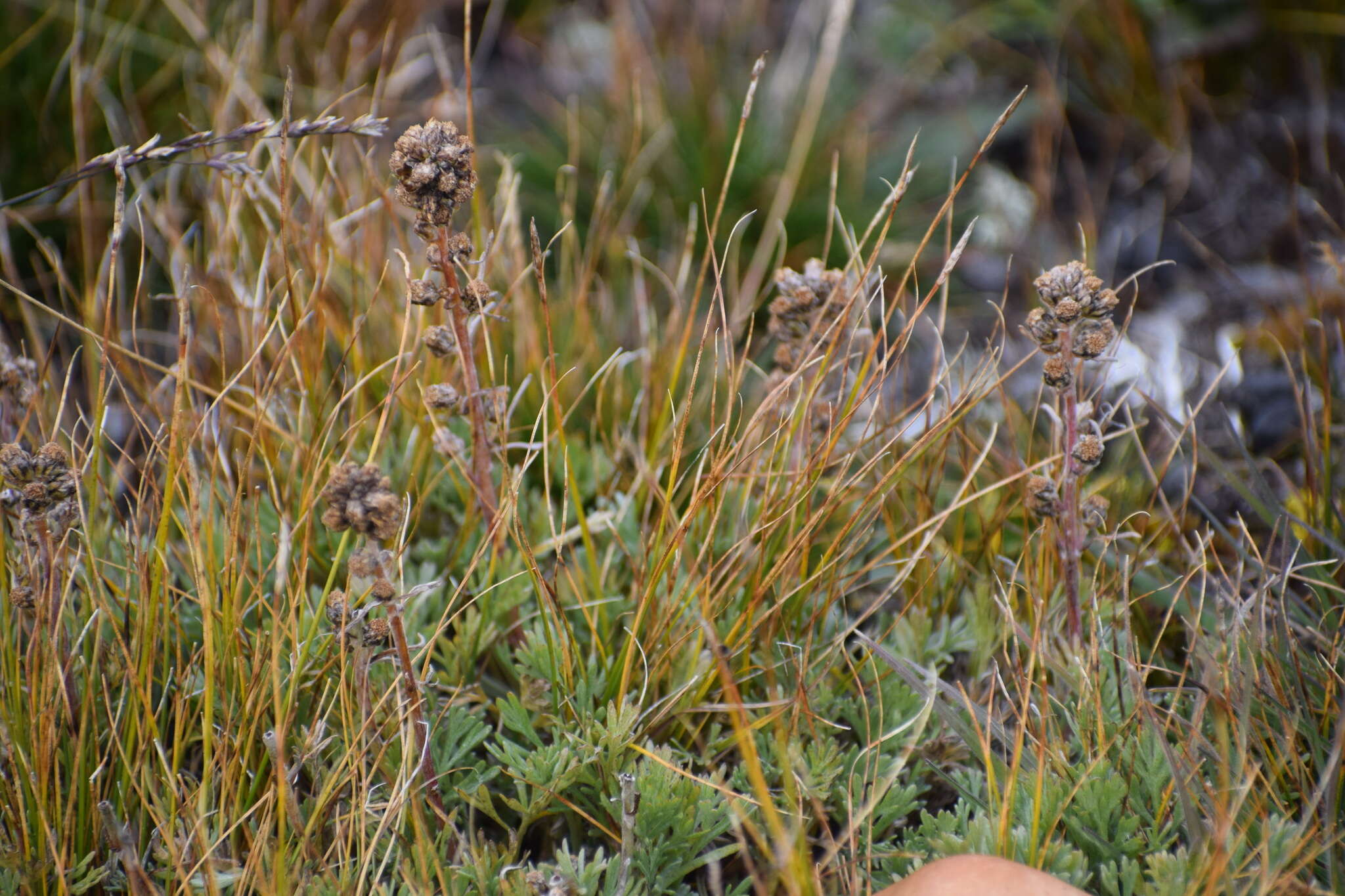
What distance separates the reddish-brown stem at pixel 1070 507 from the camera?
1462 millimetres

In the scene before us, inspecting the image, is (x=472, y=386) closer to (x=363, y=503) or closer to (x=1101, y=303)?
(x=363, y=503)

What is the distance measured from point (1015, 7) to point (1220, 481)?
2.56 m

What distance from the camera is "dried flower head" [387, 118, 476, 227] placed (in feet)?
4.25

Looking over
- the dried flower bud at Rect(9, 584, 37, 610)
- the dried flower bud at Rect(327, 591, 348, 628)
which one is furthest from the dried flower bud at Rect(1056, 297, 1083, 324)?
the dried flower bud at Rect(9, 584, 37, 610)

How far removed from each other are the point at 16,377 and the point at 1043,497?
67.2 inches

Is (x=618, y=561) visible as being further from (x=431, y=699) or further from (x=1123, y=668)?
(x=1123, y=668)

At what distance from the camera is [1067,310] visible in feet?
4.50

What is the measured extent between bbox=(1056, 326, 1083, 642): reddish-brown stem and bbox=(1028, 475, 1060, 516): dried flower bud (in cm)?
1

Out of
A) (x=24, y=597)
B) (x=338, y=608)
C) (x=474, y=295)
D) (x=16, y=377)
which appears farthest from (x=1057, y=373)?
(x=16, y=377)

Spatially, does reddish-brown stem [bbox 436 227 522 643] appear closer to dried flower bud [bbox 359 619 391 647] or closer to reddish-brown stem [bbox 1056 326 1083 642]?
dried flower bud [bbox 359 619 391 647]

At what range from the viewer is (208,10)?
355 cm

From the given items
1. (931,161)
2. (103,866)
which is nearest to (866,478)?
(103,866)

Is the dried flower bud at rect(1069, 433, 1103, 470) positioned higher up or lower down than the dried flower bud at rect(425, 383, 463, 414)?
lower down

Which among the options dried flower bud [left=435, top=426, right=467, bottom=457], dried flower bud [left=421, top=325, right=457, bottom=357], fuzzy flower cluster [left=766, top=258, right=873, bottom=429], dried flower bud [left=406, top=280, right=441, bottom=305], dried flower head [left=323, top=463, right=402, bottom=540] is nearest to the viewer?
dried flower head [left=323, top=463, right=402, bottom=540]
